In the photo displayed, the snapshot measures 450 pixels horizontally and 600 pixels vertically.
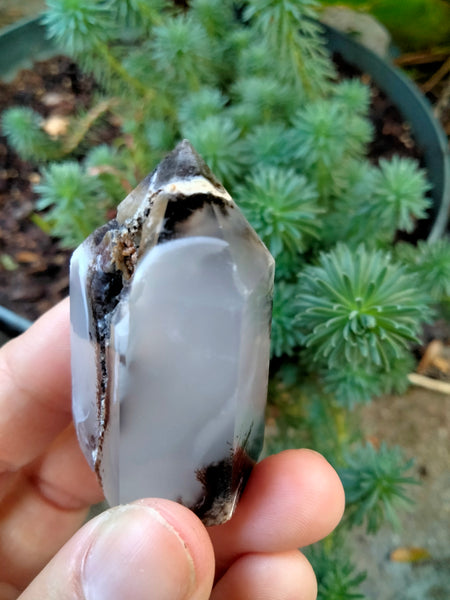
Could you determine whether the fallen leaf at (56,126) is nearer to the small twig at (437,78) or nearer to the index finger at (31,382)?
the index finger at (31,382)

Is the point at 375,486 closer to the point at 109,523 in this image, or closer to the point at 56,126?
the point at 109,523

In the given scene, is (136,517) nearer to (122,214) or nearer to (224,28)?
(122,214)

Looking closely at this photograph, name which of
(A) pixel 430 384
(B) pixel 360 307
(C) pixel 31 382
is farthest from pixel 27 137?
(A) pixel 430 384

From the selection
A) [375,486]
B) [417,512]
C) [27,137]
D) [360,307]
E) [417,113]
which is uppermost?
[27,137]

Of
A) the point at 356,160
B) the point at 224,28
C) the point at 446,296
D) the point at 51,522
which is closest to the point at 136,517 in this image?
the point at 51,522

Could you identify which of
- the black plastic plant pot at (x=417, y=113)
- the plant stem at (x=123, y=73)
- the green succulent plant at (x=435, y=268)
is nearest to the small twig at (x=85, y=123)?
the plant stem at (x=123, y=73)

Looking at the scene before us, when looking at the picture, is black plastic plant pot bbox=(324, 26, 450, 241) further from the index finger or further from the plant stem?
the index finger
